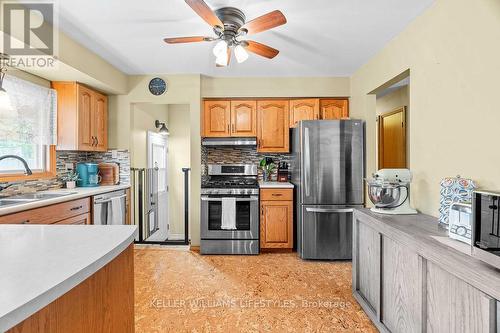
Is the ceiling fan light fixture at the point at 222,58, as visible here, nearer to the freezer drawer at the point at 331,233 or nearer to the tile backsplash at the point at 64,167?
the freezer drawer at the point at 331,233

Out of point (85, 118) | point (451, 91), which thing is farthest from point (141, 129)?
point (451, 91)

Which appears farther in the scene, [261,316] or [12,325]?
[261,316]

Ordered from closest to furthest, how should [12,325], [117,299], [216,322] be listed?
[12,325], [117,299], [216,322]

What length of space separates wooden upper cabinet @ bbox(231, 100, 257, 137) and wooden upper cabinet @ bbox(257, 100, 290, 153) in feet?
0.23

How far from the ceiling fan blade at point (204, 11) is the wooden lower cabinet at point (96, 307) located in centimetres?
142

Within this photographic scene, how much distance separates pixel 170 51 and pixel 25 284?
267 centimetres

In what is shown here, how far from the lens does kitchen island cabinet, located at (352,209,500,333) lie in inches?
41.2

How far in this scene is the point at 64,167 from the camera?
3.24m

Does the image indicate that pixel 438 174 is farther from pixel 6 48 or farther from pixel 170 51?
pixel 6 48

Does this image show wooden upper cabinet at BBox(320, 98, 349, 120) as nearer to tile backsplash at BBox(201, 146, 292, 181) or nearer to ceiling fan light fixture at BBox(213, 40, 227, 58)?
tile backsplash at BBox(201, 146, 292, 181)

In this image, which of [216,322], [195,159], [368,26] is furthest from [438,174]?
[195,159]

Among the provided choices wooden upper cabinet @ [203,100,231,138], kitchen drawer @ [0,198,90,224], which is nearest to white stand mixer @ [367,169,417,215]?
wooden upper cabinet @ [203,100,231,138]

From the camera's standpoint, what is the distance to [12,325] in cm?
52

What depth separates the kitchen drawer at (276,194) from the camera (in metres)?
3.42
